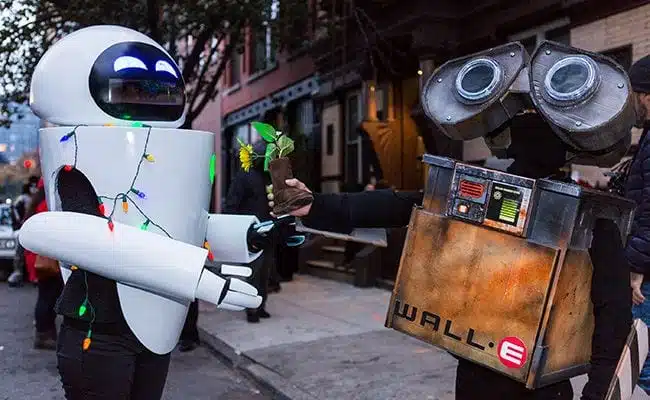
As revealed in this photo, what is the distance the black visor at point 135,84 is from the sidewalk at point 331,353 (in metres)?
2.48

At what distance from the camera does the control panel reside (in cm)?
216

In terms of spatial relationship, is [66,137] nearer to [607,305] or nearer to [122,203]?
[122,203]

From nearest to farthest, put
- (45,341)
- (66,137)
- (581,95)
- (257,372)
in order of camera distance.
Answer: (581,95) < (66,137) < (257,372) < (45,341)

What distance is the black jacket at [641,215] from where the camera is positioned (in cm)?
309

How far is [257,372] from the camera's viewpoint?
Result: 561 cm

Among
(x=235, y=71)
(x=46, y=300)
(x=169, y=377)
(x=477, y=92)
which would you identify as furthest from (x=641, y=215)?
(x=235, y=71)

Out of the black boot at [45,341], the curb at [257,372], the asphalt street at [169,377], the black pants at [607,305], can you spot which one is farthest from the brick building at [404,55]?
the black pants at [607,305]

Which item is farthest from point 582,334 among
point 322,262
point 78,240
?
point 322,262

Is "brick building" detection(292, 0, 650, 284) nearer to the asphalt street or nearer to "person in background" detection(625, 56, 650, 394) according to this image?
the asphalt street

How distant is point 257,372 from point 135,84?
133 inches

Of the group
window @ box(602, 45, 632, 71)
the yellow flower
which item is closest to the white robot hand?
the yellow flower

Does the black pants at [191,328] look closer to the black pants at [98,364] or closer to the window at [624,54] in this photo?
the black pants at [98,364]

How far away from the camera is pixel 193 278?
8.12 ft

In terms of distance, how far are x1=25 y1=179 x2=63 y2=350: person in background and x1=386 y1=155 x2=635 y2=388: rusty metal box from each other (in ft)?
16.2
